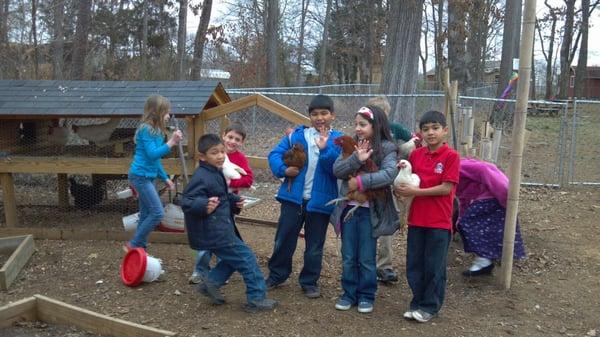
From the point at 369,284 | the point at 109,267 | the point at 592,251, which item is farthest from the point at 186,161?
the point at 592,251

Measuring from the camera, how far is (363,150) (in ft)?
12.4

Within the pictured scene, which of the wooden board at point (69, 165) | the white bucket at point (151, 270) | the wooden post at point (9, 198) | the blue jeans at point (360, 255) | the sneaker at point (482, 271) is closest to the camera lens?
the blue jeans at point (360, 255)

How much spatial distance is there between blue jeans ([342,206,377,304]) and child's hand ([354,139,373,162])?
413mm

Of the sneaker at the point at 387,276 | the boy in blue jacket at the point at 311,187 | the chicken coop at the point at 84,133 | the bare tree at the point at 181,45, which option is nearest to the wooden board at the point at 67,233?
the chicken coop at the point at 84,133

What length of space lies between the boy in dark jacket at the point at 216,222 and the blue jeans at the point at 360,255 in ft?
1.90

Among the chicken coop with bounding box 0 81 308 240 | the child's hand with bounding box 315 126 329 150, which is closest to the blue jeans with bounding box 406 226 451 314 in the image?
the child's hand with bounding box 315 126 329 150

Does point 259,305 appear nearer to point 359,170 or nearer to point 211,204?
point 211,204

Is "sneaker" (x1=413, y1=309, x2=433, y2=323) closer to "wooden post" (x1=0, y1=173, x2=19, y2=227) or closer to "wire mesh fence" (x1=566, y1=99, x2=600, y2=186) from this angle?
"wooden post" (x1=0, y1=173, x2=19, y2=227)

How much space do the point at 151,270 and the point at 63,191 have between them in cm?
283

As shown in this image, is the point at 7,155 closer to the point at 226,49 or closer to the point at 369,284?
the point at 369,284

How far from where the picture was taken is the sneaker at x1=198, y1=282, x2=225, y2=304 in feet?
13.3

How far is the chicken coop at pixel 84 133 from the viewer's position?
5508mm

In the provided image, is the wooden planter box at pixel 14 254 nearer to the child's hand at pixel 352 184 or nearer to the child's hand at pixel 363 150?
the child's hand at pixel 352 184

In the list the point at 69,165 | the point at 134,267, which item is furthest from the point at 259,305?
the point at 69,165
